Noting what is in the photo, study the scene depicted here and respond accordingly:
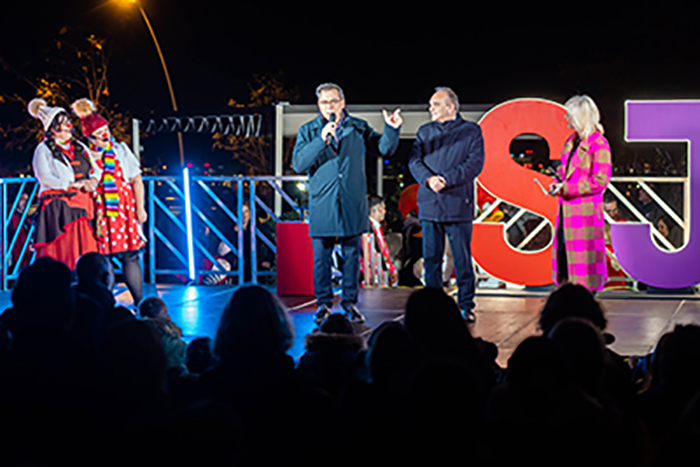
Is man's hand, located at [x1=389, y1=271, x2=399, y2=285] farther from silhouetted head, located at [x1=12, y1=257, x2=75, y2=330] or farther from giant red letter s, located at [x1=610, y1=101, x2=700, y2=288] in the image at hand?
silhouetted head, located at [x1=12, y1=257, x2=75, y2=330]

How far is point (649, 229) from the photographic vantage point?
20.3 ft

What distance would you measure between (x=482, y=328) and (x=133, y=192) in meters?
2.86

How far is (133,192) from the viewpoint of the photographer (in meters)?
5.62

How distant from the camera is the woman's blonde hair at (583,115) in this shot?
479 centimetres

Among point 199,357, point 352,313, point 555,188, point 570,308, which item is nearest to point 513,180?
point 555,188

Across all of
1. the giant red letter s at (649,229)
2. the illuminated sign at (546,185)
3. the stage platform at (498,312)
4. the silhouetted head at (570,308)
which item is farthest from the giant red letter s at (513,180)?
the silhouetted head at (570,308)


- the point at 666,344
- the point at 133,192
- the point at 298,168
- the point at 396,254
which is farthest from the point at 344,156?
the point at 396,254

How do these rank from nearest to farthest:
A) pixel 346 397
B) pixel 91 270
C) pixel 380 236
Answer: pixel 346 397, pixel 91 270, pixel 380 236

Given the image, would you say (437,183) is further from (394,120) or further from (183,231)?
(183,231)

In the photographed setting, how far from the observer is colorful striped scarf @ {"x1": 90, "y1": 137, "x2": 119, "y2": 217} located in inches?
213

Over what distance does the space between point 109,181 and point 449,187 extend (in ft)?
8.32

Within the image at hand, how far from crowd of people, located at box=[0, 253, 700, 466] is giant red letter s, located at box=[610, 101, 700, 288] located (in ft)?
12.7

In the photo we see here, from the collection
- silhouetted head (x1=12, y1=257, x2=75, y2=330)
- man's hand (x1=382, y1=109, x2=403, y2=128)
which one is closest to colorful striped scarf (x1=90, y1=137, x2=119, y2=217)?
man's hand (x1=382, y1=109, x2=403, y2=128)

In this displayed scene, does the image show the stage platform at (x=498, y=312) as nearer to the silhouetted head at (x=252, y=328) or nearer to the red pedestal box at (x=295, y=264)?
the red pedestal box at (x=295, y=264)
